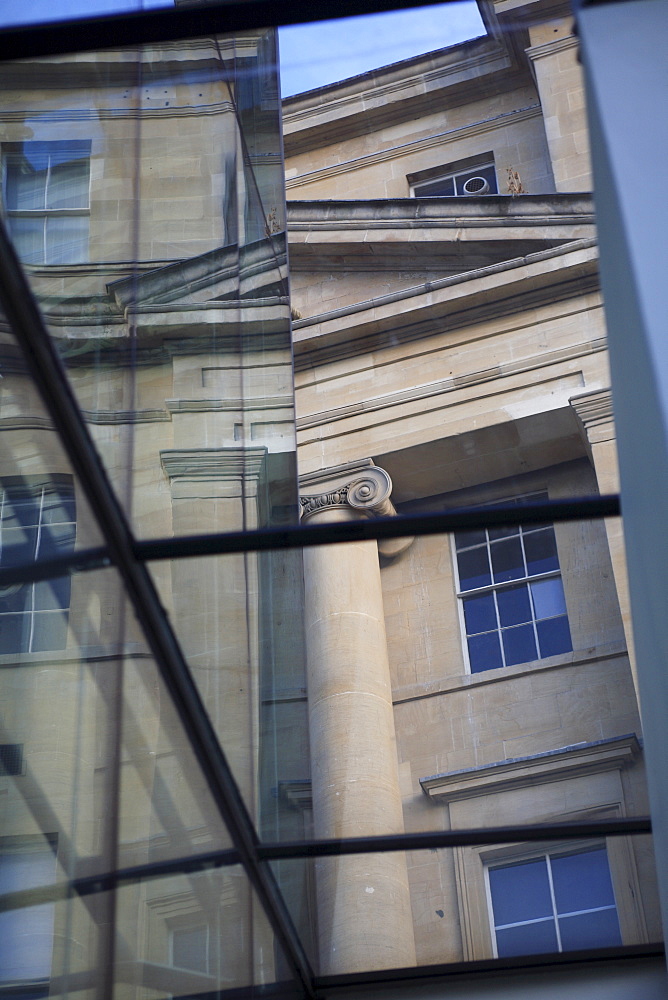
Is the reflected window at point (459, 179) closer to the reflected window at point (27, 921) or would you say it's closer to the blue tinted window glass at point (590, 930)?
the blue tinted window glass at point (590, 930)

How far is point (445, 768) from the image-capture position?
15492 millimetres

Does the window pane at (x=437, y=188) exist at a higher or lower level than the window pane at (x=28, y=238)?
higher

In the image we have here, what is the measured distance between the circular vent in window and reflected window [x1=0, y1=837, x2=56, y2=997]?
17403mm

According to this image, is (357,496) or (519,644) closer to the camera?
(519,644)

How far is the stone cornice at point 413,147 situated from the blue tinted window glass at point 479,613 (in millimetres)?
8255

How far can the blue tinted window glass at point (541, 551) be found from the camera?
16.6 m

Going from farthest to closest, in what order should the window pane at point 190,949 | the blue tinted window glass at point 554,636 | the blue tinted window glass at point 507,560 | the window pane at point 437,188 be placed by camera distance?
the window pane at point 437,188 < the blue tinted window glass at point 507,560 < the blue tinted window glass at point 554,636 < the window pane at point 190,949

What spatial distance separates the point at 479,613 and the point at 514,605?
1.55ft

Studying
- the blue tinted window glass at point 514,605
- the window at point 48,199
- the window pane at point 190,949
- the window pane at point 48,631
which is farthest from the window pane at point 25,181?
the blue tinted window glass at point 514,605

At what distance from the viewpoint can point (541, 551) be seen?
54.9 feet

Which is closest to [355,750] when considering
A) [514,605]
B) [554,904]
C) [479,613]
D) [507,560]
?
[554,904]

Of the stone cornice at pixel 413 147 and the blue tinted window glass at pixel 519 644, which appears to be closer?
the blue tinted window glass at pixel 519 644

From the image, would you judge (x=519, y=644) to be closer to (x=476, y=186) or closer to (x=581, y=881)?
(x=581, y=881)

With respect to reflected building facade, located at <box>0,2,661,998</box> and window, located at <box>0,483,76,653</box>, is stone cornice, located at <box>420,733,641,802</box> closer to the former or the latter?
reflected building facade, located at <box>0,2,661,998</box>
